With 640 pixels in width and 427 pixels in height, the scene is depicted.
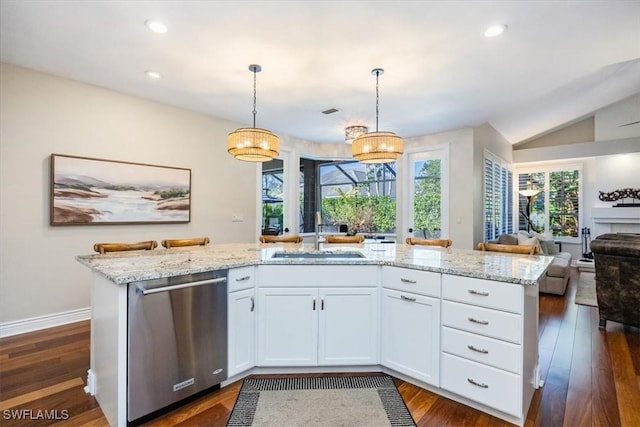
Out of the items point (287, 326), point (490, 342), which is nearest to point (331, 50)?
point (287, 326)

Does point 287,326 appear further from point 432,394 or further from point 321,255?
point 432,394

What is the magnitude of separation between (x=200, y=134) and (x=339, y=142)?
280cm

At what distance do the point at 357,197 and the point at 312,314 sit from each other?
441 cm

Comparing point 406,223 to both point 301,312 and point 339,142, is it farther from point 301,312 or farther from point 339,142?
point 301,312

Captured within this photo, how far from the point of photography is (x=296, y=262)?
7.56ft

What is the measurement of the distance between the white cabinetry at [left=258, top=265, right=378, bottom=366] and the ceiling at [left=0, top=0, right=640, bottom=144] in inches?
73.3

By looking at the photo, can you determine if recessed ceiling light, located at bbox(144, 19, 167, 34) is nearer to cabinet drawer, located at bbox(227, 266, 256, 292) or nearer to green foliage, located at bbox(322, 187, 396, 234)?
cabinet drawer, located at bbox(227, 266, 256, 292)

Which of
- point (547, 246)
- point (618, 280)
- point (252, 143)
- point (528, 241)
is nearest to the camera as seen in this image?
point (252, 143)

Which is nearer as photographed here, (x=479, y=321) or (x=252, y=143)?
(x=479, y=321)

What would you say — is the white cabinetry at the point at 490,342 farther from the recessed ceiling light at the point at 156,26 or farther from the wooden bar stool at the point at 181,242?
the recessed ceiling light at the point at 156,26

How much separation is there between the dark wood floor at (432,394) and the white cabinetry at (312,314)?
403 mm

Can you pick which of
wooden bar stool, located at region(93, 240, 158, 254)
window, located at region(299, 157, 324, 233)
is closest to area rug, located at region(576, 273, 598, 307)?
window, located at region(299, 157, 324, 233)

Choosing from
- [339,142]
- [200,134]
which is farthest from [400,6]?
[339,142]

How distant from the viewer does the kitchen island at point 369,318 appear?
1815 mm
